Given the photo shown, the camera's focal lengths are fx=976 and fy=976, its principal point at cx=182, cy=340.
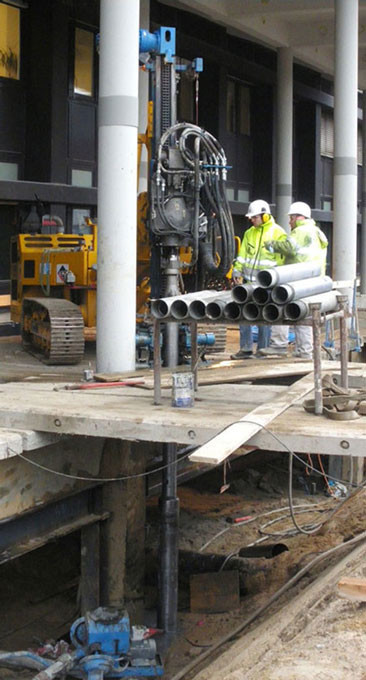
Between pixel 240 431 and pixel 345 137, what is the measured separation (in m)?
12.0

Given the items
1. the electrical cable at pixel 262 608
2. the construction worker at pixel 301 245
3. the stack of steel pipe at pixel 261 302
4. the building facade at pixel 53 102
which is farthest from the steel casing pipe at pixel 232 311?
the building facade at pixel 53 102

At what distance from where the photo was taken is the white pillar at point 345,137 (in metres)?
18.4

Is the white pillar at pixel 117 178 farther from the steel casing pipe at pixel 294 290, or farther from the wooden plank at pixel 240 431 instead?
the steel casing pipe at pixel 294 290

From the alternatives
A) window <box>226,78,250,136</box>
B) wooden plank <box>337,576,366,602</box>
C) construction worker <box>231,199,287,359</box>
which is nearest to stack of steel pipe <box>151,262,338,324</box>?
wooden plank <box>337,576,366,602</box>

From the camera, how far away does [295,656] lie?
264 inches

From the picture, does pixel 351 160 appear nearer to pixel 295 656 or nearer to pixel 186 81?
pixel 186 81

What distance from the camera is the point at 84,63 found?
870 inches

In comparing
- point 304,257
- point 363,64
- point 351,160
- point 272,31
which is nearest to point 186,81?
point 272,31

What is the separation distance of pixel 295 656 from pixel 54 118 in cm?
1637

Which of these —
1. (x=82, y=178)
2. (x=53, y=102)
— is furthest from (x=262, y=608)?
(x=82, y=178)

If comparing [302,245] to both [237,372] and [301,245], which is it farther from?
[237,372]

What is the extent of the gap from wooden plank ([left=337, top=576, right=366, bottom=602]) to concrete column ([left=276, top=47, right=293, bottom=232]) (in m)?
21.5

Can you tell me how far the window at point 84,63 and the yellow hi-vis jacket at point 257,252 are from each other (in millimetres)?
9994

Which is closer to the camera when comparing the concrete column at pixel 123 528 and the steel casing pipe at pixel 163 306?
the steel casing pipe at pixel 163 306
